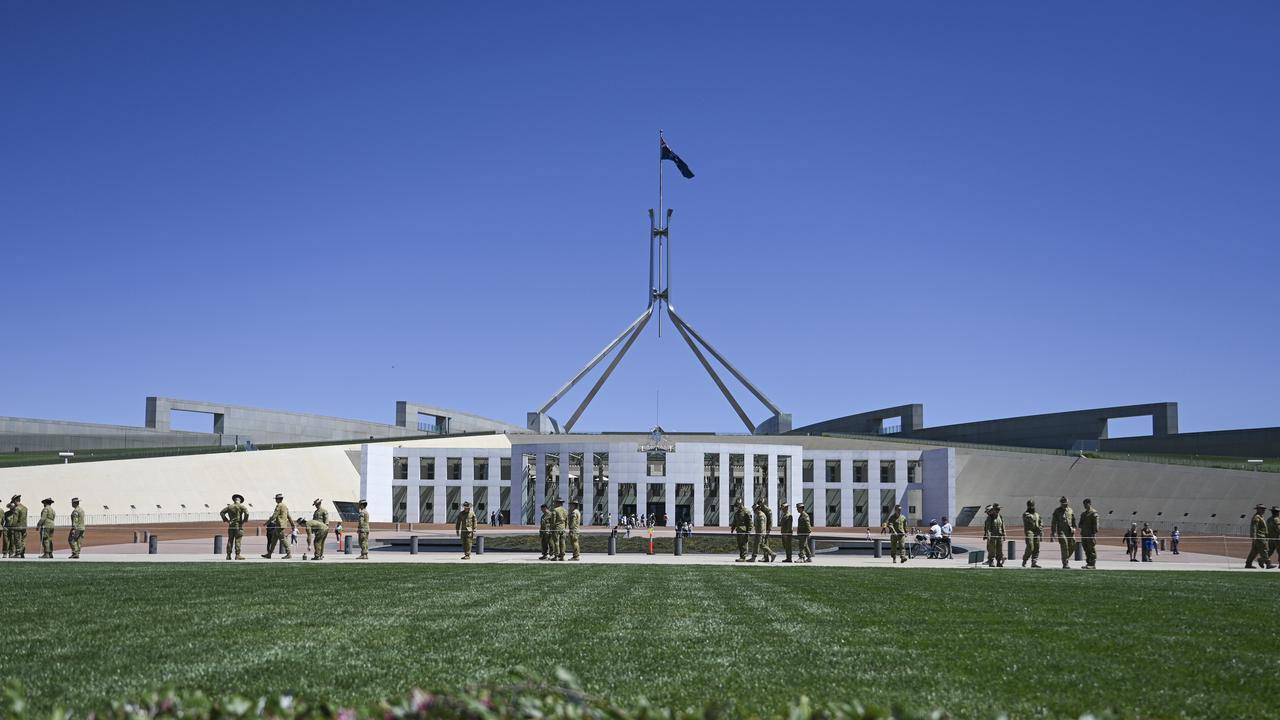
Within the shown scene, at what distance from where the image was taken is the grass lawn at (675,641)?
6914mm

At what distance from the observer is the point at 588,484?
5791 centimetres

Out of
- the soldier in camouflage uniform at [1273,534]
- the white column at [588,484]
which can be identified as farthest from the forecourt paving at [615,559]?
the white column at [588,484]

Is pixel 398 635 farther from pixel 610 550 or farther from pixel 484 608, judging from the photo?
pixel 610 550

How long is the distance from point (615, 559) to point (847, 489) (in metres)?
40.3

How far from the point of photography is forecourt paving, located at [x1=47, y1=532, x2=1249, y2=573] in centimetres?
2469

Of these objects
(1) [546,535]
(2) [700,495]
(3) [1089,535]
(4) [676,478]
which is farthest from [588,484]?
(3) [1089,535]

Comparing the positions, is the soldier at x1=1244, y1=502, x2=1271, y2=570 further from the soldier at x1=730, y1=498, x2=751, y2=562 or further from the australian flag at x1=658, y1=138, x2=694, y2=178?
the australian flag at x1=658, y1=138, x2=694, y2=178

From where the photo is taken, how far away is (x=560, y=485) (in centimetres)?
Answer: 5847

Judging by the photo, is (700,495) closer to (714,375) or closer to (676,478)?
(676,478)

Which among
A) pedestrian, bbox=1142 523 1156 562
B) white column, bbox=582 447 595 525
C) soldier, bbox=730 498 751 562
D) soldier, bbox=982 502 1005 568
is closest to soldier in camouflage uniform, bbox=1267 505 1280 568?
pedestrian, bbox=1142 523 1156 562

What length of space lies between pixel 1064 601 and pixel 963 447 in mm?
57390

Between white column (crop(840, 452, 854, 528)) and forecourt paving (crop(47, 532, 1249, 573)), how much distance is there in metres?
30.6

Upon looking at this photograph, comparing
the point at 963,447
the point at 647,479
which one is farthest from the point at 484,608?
the point at 963,447

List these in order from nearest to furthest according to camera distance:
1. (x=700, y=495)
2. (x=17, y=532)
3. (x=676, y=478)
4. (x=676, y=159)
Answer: (x=17, y=532), (x=676, y=478), (x=700, y=495), (x=676, y=159)
